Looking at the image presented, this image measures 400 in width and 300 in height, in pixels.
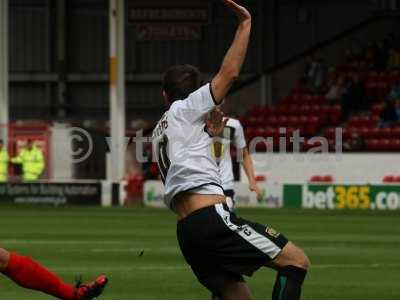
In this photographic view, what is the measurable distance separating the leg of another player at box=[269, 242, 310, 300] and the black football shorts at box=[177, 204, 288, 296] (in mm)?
56

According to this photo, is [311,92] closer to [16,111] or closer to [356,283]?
[16,111]

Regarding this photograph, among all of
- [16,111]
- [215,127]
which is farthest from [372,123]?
[215,127]

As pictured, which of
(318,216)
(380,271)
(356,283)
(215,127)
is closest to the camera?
(215,127)

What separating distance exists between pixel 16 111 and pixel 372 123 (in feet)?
57.1

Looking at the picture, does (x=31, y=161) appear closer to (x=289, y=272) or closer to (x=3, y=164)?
(x=3, y=164)

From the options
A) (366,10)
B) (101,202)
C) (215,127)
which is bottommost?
(101,202)

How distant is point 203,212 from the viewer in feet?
27.1

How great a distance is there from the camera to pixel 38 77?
4797cm

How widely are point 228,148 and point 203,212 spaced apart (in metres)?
7.02

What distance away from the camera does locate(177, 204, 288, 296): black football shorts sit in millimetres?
8219
